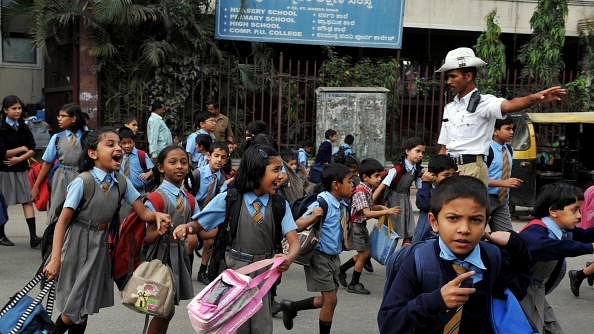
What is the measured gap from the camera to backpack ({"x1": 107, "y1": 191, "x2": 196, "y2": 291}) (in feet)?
14.3

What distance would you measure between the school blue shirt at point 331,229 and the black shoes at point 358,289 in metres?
1.57

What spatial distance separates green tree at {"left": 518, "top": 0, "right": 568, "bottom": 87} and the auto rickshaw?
4.53m

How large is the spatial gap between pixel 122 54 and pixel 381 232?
9001 millimetres

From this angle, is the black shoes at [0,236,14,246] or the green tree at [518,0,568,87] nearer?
the black shoes at [0,236,14,246]

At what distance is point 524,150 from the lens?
1141 centimetres

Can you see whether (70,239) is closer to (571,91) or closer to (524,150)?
(524,150)

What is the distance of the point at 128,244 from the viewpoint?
172 inches

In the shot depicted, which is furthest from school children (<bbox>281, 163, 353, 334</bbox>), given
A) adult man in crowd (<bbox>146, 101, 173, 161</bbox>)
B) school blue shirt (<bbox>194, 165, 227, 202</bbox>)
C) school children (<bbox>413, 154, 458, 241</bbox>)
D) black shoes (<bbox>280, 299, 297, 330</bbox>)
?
adult man in crowd (<bbox>146, 101, 173, 161</bbox>)

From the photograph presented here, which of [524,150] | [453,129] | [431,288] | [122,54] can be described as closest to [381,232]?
[453,129]

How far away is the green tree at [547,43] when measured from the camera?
16016 mm

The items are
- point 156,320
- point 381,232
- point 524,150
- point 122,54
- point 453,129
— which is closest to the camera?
point 156,320

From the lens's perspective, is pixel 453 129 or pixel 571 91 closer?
pixel 453 129

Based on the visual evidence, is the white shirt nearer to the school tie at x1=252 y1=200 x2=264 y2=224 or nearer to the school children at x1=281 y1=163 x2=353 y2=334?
the school children at x1=281 y1=163 x2=353 y2=334

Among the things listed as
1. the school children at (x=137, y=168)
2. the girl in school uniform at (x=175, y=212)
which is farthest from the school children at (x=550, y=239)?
the school children at (x=137, y=168)
